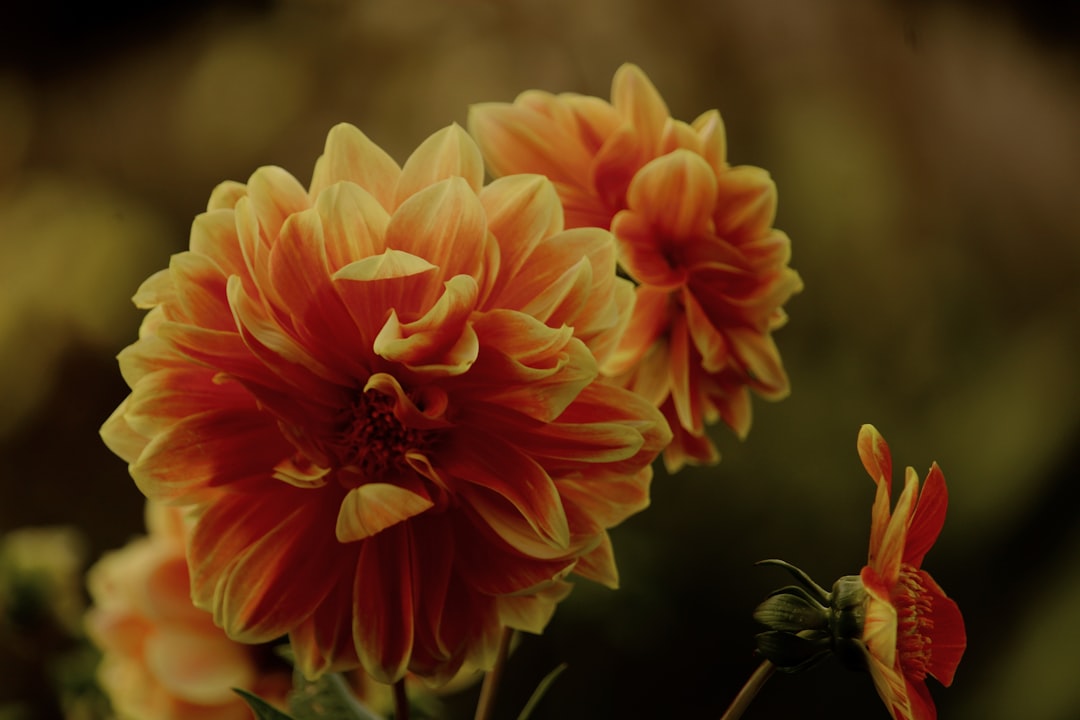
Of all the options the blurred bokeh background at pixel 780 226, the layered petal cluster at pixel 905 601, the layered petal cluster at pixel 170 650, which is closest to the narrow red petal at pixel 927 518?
the layered petal cluster at pixel 905 601

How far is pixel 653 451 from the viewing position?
0.32 m

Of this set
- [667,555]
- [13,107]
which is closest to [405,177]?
[667,555]

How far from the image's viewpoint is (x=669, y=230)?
0.42 m

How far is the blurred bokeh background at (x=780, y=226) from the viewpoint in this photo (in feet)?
3.10

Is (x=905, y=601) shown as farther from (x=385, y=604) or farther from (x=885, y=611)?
(x=385, y=604)

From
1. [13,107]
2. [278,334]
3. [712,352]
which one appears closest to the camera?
[278,334]

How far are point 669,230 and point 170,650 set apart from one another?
1.03ft

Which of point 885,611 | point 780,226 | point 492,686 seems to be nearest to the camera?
point 885,611

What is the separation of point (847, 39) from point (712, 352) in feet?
2.34

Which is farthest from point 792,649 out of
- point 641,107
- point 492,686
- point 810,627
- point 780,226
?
point 780,226

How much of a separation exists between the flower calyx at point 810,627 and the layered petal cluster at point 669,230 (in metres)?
0.11

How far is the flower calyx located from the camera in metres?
0.31

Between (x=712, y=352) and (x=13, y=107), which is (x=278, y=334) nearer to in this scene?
(x=712, y=352)

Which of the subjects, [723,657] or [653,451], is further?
[723,657]
